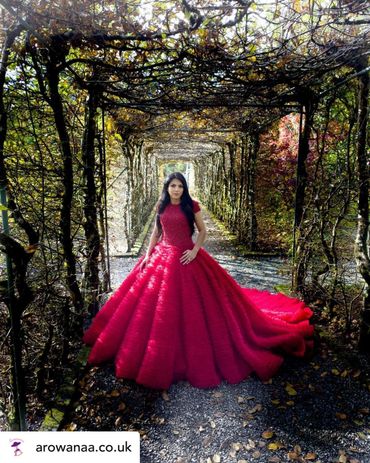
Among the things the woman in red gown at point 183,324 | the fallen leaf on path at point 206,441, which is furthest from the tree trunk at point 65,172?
the fallen leaf on path at point 206,441

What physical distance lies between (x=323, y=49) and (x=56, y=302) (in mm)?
3059

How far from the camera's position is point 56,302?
2986 mm

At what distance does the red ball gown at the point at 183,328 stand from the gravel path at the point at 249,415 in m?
0.12

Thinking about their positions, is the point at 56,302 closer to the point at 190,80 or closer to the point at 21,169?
the point at 21,169

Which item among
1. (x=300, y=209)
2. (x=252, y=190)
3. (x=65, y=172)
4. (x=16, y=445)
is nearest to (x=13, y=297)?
(x=16, y=445)

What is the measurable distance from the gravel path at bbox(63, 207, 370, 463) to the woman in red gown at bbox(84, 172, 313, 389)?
0.40 ft

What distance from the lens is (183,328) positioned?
9.83 ft

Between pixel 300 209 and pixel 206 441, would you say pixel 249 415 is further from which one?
pixel 300 209

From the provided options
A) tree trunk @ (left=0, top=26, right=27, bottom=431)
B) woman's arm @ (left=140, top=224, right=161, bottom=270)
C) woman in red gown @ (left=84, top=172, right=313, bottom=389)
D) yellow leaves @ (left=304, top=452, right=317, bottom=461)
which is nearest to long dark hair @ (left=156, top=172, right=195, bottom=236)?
woman in red gown @ (left=84, top=172, right=313, bottom=389)

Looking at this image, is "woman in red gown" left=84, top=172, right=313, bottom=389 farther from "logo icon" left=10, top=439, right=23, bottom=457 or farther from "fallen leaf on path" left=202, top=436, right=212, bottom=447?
"logo icon" left=10, top=439, right=23, bottom=457

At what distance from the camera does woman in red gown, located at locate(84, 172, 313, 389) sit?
9.50 feet

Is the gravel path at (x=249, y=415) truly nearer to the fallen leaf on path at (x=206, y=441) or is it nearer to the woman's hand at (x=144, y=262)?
the fallen leaf on path at (x=206, y=441)

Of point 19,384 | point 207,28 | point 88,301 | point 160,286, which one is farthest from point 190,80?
point 19,384

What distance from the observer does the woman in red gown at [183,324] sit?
2.89 m
